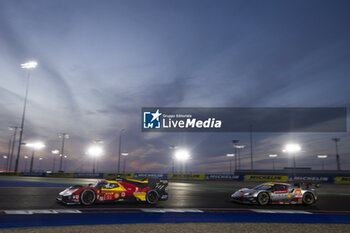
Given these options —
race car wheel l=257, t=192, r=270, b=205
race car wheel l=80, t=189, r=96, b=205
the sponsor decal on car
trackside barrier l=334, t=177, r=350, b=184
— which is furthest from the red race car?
trackside barrier l=334, t=177, r=350, b=184

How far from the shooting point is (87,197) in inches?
402

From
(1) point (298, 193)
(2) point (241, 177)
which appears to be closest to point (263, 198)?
(1) point (298, 193)

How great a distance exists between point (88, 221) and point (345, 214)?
9.19m

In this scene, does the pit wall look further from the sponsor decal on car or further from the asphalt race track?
the sponsor decal on car

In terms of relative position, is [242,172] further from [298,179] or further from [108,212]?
[108,212]

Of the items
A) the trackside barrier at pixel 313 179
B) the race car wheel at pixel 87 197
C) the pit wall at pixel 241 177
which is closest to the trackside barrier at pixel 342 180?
the pit wall at pixel 241 177

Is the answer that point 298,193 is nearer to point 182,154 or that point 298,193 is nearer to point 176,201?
point 176,201

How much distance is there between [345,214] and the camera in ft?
32.3

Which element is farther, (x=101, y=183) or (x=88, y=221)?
(x=101, y=183)

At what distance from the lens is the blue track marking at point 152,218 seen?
7156 mm

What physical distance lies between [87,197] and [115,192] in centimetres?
113

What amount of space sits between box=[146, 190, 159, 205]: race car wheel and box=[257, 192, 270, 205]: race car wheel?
4.45 meters

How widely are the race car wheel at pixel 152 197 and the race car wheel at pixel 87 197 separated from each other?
2233mm

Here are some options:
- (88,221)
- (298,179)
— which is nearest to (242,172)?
(298,179)
